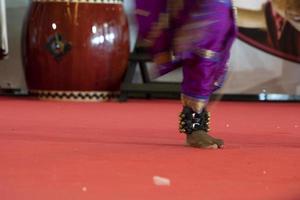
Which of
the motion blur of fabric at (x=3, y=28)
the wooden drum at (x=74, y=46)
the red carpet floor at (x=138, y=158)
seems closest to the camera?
the red carpet floor at (x=138, y=158)

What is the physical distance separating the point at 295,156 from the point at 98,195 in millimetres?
787

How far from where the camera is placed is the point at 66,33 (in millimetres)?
4148

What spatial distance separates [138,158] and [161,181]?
0.36 metres

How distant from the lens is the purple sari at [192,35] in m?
1.88

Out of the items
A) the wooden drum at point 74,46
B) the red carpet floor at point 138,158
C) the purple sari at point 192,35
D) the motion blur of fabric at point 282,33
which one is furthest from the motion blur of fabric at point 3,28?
the purple sari at point 192,35

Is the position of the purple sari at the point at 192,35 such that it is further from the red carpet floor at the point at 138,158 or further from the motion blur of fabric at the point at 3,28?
the motion blur of fabric at the point at 3,28

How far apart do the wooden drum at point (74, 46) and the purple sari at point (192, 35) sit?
7.25 feet

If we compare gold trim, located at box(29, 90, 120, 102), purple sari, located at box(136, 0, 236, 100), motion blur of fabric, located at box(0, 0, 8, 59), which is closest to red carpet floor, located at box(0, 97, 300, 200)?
purple sari, located at box(136, 0, 236, 100)

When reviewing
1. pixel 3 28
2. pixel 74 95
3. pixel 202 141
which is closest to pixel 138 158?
pixel 202 141

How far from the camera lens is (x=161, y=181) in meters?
1.41

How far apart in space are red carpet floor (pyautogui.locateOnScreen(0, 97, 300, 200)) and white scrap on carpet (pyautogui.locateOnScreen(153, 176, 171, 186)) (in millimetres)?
12

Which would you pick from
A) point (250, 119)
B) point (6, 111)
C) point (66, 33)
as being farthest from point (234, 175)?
point (66, 33)

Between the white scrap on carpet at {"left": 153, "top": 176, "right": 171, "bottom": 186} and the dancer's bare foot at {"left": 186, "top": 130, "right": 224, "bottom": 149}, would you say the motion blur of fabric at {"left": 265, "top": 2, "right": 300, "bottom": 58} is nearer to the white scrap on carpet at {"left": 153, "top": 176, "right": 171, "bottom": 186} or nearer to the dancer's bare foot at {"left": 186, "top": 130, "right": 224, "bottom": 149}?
the dancer's bare foot at {"left": 186, "top": 130, "right": 224, "bottom": 149}

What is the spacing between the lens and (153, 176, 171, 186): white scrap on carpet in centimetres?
138
